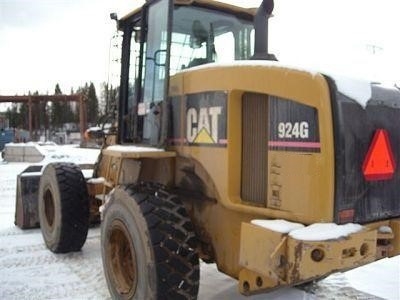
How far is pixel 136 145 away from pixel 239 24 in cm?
164

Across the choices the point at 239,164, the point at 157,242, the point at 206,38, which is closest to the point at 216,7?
the point at 206,38

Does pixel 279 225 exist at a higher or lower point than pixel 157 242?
higher

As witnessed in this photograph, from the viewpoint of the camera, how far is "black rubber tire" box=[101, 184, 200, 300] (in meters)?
3.81

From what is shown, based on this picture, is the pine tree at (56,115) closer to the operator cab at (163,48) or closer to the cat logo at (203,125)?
the operator cab at (163,48)

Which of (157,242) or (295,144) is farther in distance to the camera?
(157,242)

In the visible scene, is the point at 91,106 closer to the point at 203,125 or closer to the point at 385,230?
the point at 203,125

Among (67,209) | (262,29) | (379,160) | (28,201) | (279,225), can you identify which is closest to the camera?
(279,225)

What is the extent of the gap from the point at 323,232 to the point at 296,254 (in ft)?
0.73

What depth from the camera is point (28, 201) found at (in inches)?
307

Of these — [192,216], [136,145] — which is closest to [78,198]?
[136,145]

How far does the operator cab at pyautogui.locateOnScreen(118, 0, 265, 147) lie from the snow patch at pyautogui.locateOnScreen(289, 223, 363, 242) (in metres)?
1.75

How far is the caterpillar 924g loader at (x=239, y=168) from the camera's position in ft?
10.9

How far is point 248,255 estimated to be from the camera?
352 centimetres

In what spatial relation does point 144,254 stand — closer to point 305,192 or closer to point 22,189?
point 305,192
